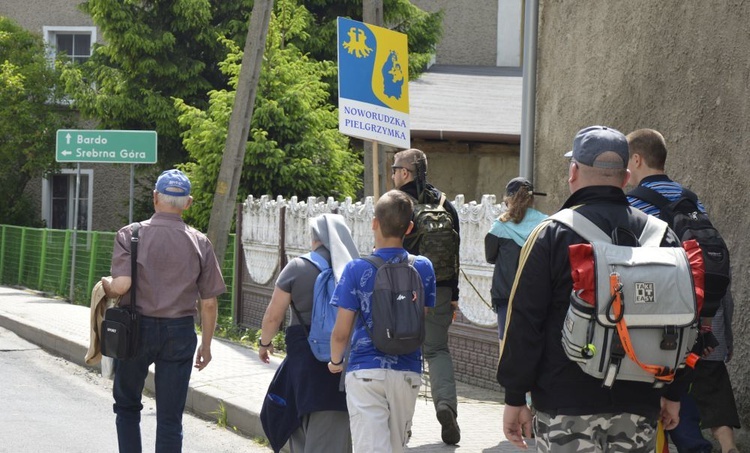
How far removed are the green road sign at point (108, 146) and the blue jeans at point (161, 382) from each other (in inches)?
414

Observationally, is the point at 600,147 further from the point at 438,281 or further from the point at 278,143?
the point at 278,143

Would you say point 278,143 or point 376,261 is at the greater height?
point 278,143

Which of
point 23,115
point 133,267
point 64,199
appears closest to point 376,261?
point 133,267

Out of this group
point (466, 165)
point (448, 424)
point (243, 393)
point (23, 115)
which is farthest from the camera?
point (23, 115)

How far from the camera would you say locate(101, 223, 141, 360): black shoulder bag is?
6367mm

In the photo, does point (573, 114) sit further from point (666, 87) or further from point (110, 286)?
point (110, 286)

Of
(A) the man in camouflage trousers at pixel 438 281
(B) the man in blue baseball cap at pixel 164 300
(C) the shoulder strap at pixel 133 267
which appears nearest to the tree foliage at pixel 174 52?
(A) the man in camouflage trousers at pixel 438 281

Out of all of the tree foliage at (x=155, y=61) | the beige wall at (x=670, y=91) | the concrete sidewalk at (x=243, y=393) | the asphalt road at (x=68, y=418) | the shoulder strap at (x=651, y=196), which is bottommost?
the asphalt road at (x=68, y=418)

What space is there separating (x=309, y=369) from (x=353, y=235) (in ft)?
21.7

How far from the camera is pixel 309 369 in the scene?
5.78 metres

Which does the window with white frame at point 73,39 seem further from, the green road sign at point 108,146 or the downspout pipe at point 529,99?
the downspout pipe at point 529,99

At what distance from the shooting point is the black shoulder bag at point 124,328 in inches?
251

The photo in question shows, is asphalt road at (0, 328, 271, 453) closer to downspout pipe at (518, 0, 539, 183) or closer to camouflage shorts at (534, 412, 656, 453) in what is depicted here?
downspout pipe at (518, 0, 539, 183)

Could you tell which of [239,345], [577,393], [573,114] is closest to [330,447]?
[577,393]
